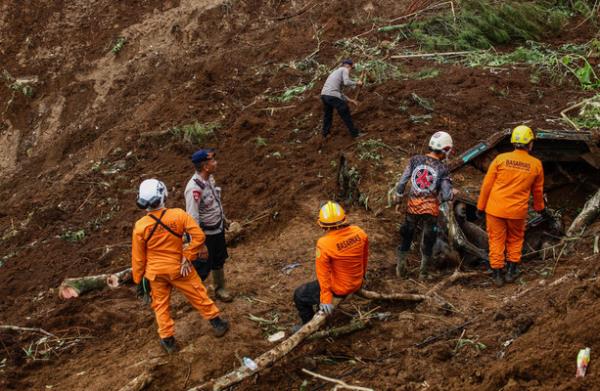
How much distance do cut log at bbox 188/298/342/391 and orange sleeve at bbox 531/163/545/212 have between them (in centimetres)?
245

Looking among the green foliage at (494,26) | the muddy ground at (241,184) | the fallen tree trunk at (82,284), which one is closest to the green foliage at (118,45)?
the muddy ground at (241,184)

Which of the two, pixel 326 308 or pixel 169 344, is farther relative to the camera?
pixel 169 344

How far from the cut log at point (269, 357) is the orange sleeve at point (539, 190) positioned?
2451mm

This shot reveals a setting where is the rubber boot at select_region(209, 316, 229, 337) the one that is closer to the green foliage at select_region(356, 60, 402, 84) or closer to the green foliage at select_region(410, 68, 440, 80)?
the green foliage at select_region(356, 60, 402, 84)

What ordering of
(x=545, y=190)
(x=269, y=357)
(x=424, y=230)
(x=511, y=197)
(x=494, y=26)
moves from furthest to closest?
(x=494, y=26), (x=545, y=190), (x=424, y=230), (x=511, y=197), (x=269, y=357)

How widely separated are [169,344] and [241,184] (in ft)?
15.9

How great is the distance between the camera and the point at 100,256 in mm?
9039

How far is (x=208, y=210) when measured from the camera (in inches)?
237

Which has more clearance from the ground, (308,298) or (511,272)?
(308,298)

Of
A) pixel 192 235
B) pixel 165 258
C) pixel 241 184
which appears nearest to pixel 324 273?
pixel 192 235

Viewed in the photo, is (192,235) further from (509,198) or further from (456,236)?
(509,198)

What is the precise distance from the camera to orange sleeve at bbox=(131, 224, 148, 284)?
17.0 ft

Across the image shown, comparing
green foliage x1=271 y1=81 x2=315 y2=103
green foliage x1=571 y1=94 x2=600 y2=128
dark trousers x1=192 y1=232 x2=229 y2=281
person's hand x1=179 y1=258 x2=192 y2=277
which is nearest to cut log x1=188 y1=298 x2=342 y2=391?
person's hand x1=179 y1=258 x2=192 y2=277

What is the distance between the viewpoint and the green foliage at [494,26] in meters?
12.6
